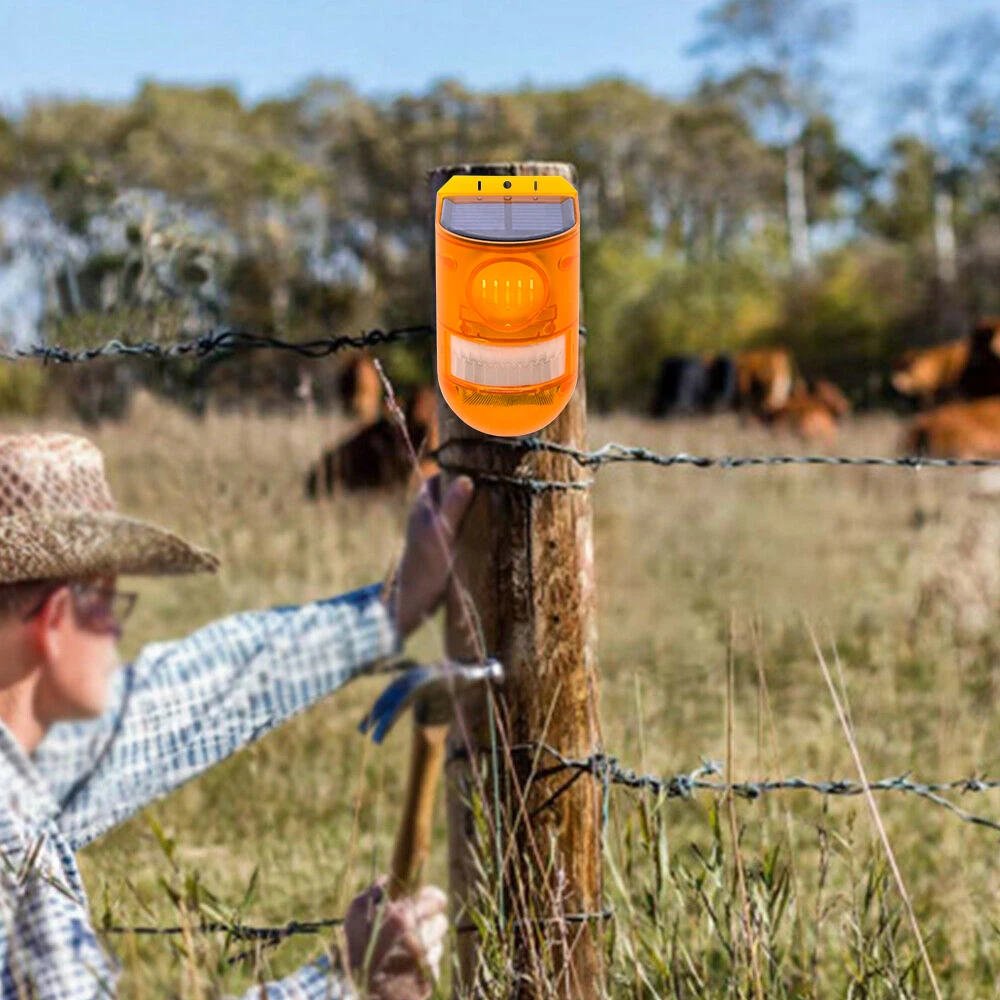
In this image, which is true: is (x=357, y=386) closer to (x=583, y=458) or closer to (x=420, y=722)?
(x=420, y=722)

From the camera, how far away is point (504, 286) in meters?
1.31

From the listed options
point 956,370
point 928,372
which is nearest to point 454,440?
point 956,370

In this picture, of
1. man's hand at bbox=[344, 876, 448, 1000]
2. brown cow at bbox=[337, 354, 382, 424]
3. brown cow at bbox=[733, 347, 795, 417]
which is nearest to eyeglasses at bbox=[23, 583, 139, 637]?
man's hand at bbox=[344, 876, 448, 1000]

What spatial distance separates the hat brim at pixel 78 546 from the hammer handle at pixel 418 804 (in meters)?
0.47

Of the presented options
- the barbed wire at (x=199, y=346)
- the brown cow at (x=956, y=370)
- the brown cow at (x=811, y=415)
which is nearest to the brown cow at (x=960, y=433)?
the brown cow at (x=956, y=370)

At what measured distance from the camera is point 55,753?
2.22 m

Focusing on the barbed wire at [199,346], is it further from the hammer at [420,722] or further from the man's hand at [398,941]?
the man's hand at [398,941]

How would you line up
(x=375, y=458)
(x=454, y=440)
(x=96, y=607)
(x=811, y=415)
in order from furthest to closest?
(x=811, y=415)
(x=375, y=458)
(x=96, y=607)
(x=454, y=440)

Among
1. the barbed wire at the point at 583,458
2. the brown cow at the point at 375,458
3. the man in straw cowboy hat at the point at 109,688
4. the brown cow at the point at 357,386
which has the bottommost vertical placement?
the brown cow at the point at 357,386

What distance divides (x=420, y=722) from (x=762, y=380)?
1331cm

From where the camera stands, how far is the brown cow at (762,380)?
559 inches

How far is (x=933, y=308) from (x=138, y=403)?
2865 centimetres

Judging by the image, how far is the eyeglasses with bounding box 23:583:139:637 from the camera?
1835mm

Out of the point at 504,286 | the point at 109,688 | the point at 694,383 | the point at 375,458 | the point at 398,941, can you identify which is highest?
the point at 504,286
